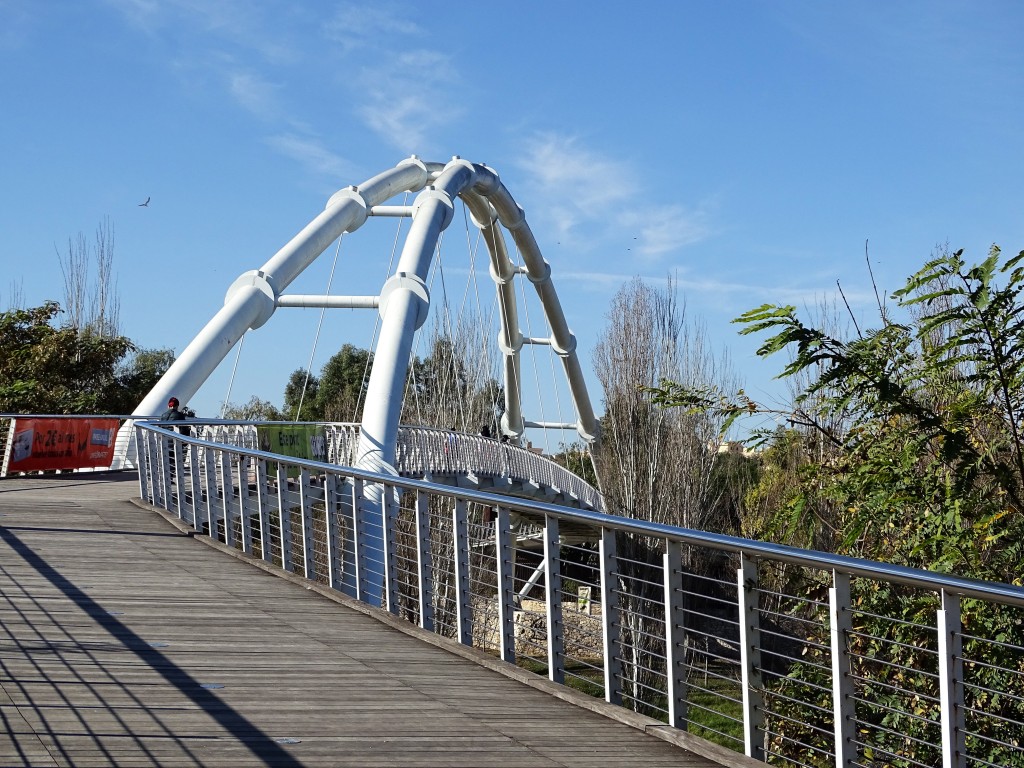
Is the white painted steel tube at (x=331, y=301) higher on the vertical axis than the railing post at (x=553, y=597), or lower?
higher

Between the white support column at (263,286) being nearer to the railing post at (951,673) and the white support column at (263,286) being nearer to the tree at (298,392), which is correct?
the railing post at (951,673)

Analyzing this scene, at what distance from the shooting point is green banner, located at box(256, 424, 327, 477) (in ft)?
69.7

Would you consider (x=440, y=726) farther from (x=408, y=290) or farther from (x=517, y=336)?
(x=517, y=336)

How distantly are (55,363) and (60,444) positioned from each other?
14.0 meters

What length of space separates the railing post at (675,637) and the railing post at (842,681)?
927 mm

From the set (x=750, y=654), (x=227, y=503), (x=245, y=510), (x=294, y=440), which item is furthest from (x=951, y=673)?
(x=294, y=440)

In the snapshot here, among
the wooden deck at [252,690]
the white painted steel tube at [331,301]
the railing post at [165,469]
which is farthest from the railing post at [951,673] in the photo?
the white painted steel tube at [331,301]

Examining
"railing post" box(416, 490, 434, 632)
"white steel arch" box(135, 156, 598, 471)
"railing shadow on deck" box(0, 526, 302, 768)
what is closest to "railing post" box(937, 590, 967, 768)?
"railing shadow on deck" box(0, 526, 302, 768)

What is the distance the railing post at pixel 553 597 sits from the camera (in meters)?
6.43

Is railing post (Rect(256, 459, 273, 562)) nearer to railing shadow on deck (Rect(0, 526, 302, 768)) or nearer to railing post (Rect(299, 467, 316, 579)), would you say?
railing post (Rect(299, 467, 316, 579))

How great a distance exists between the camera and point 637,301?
1671 inches

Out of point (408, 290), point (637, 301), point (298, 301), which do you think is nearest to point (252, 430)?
point (408, 290)

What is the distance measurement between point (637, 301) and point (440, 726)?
37.8 meters

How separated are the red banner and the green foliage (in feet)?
31.9
